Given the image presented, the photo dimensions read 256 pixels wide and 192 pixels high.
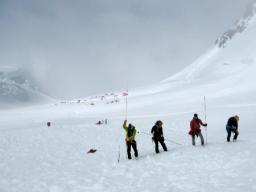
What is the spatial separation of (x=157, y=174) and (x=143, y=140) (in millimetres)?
12899

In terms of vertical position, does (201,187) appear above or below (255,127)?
below

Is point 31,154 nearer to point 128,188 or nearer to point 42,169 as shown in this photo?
point 42,169

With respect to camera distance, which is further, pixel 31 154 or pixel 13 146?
pixel 13 146

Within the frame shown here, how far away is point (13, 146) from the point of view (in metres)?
26.6

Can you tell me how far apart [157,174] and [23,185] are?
5.60 metres

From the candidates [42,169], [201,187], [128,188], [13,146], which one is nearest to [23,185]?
[42,169]

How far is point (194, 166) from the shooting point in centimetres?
1583

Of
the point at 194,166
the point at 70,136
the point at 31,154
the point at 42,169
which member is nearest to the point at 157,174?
the point at 194,166

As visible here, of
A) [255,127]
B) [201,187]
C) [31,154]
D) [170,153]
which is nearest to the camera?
[201,187]

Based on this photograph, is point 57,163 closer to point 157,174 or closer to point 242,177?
point 157,174

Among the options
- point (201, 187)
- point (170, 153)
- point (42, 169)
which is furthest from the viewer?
point (170, 153)

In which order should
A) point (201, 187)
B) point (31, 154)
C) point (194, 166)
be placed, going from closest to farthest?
point (201, 187), point (194, 166), point (31, 154)

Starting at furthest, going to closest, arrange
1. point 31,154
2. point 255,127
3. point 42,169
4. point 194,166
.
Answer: point 255,127 < point 31,154 < point 42,169 < point 194,166

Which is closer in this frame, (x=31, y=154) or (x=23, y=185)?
(x=23, y=185)
